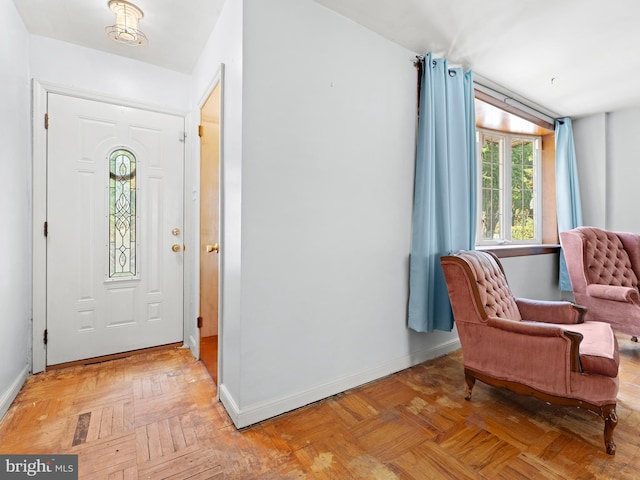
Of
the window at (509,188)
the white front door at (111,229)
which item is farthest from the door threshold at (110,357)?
the window at (509,188)

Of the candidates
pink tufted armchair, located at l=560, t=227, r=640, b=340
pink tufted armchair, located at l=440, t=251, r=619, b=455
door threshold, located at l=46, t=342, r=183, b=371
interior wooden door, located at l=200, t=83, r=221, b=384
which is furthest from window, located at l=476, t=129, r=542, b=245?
door threshold, located at l=46, t=342, r=183, b=371

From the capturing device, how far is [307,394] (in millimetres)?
1925

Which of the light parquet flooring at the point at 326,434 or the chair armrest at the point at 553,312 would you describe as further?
the chair armrest at the point at 553,312

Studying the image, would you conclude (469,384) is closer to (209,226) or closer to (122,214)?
(209,226)

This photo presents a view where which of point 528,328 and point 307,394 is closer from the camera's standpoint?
point 528,328

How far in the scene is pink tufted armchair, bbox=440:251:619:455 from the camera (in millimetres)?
1570

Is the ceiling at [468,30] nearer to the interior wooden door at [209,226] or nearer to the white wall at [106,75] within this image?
the white wall at [106,75]

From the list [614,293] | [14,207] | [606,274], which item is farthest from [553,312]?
[14,207]

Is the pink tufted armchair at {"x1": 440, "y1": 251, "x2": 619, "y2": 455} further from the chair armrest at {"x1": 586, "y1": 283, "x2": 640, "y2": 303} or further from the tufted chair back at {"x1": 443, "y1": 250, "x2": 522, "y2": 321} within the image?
the chair armrest at {"x1": 586, "y1": 283, "x2": 640, "y2": 303}

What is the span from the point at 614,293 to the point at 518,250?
33.3 inches

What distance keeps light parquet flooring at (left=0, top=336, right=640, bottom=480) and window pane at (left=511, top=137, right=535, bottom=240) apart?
205 cm

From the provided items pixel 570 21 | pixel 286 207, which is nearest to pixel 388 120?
pixel 286 207

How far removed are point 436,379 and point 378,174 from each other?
5.05ft

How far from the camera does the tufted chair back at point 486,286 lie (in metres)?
1.98
